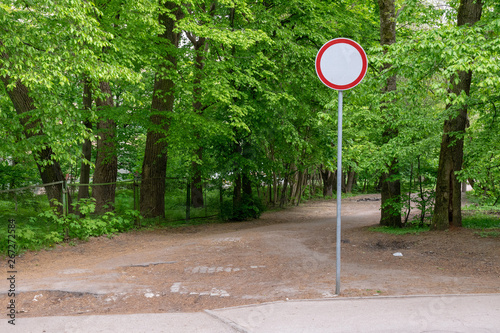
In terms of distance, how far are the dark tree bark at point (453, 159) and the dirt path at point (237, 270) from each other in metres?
0.50

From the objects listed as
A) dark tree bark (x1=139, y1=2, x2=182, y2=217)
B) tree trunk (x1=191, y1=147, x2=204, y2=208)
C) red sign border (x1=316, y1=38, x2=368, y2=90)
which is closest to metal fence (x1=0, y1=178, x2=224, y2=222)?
tree trunk (x1=191, y1=147, x2=204, y2=208)

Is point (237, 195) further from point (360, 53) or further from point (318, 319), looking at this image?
point (318, 319)

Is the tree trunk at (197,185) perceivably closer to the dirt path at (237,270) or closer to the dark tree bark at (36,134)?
the dirt path at (237,270)

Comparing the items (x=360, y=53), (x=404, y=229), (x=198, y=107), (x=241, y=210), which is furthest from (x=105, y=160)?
(x=360, y=53)

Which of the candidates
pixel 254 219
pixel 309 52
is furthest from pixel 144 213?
pixel 309 52

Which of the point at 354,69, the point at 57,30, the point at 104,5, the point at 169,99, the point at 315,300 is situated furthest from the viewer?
the point at 169,99

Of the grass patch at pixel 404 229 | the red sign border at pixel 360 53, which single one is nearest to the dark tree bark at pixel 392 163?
the grass patch at pixel 404 229

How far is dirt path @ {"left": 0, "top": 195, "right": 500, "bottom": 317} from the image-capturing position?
5.99m

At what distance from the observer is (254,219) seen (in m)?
18.2

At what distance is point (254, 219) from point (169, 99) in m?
6.11

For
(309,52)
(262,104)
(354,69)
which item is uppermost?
(309,52)

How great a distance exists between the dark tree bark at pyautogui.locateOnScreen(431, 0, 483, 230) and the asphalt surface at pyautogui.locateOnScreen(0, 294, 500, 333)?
6224mm

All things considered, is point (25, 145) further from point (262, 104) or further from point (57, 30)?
point (262, 104)

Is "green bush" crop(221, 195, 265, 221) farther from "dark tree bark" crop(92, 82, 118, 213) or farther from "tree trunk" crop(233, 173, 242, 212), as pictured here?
"dark tree bark" crop(92, 82, 118, 213)
